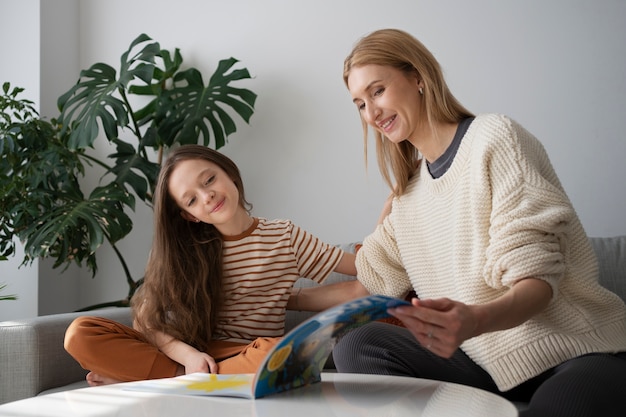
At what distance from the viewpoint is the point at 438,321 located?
961 mm

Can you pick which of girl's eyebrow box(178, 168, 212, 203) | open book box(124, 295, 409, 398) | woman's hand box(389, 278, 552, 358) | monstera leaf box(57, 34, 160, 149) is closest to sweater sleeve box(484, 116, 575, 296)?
woman's hand box(389, 278, 552, 358)

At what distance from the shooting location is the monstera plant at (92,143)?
8.69ft

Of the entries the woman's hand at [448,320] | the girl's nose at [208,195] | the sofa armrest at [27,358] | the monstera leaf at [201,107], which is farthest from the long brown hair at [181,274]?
the woman's hand at [448,320]

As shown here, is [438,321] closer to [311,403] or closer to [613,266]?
[311,403]

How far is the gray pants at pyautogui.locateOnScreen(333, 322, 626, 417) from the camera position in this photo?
3.64 ft

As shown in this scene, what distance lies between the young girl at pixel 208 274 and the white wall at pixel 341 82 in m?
0.75

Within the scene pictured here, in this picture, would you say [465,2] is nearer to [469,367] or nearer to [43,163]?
[469,367]

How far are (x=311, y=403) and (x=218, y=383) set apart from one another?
0.21 metres

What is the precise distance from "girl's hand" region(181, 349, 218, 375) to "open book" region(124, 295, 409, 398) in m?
0.48

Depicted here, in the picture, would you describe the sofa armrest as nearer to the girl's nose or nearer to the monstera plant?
the girl's nose

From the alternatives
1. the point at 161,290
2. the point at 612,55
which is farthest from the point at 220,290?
the point at 612,55

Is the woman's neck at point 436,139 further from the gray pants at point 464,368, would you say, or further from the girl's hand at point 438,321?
the girl's hand at point 438,321

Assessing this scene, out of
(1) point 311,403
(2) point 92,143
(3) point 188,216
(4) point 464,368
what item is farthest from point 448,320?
(2) point 92,143

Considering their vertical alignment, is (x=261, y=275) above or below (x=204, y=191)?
below
